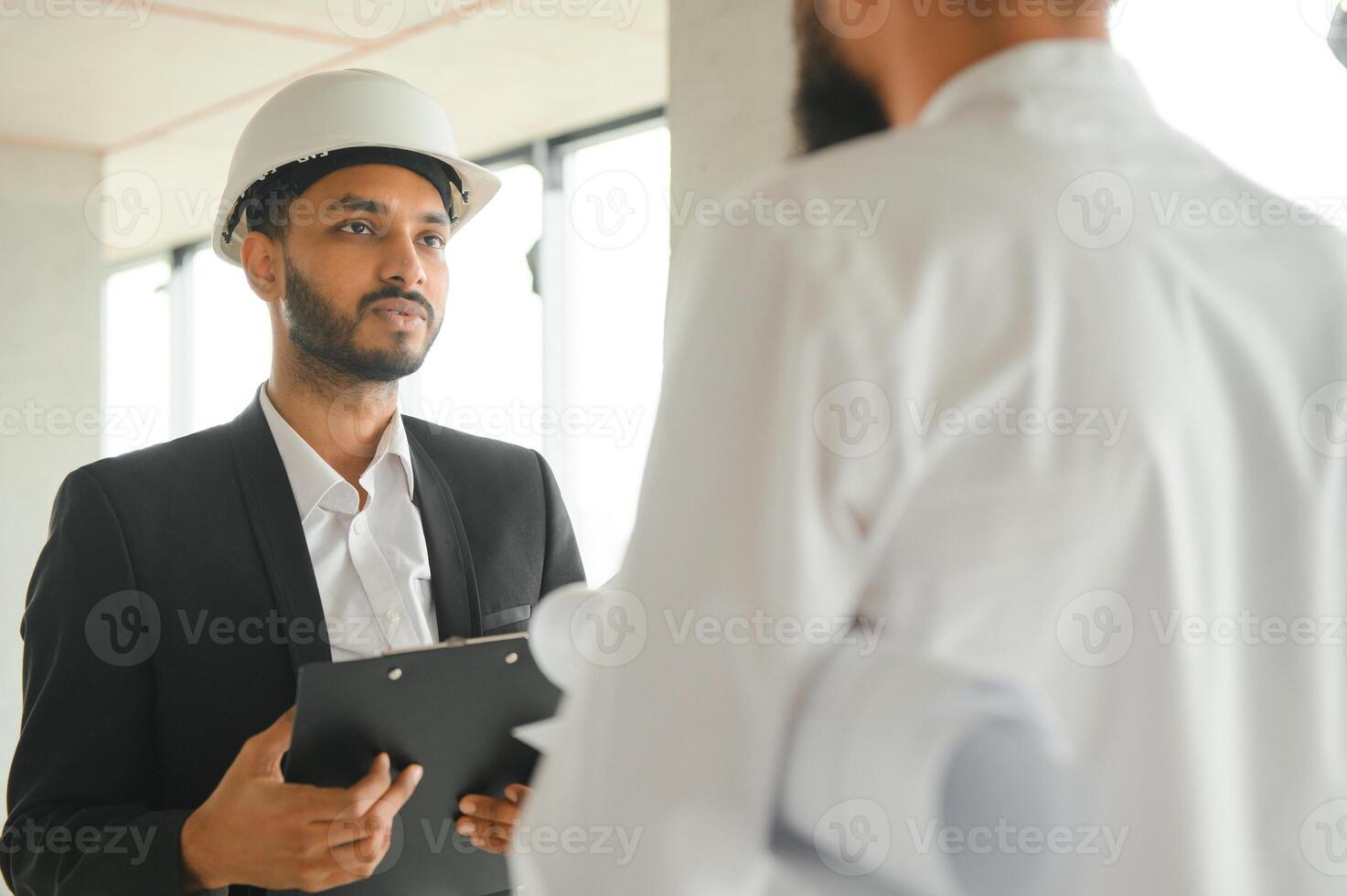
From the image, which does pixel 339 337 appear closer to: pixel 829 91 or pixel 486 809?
Result: pixel 486 809

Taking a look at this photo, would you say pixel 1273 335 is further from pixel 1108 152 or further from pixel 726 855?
pixel 726 855

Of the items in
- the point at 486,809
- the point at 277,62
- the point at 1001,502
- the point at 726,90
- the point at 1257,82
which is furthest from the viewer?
the point at 277,62

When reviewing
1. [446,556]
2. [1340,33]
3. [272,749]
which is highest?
[1340,33]

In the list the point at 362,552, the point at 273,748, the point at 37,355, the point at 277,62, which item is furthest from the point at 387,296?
the point at 37,355

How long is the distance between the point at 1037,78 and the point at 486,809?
1221 millimetres

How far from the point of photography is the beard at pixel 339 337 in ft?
6.77

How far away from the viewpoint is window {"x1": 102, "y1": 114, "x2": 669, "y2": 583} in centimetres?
575

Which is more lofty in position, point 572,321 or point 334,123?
point 572,321

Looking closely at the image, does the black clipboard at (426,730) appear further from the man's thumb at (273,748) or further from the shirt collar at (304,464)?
the shirt collar at (304,464)

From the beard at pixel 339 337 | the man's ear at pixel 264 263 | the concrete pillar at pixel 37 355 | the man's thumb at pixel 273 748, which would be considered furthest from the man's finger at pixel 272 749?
the concrete pillar at pixel 37 355

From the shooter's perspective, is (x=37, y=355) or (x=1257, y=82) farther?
(x=37, y=355)

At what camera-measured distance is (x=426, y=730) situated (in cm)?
151

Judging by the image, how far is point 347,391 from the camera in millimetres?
2100

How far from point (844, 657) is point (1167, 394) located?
0.23m
